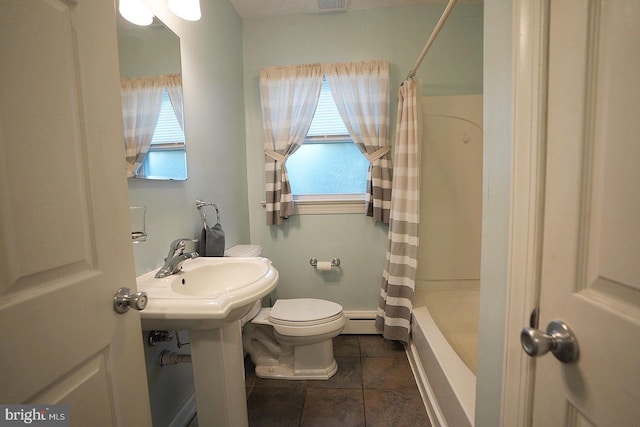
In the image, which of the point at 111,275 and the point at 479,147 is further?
the point at 479,147

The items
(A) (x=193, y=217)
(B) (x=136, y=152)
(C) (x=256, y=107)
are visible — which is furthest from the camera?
(C) (x=256, y=107)

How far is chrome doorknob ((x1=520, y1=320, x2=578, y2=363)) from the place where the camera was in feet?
1.40

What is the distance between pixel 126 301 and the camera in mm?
605

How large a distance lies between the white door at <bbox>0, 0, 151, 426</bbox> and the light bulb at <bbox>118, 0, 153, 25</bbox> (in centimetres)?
49

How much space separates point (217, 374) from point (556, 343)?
1041 millimetres

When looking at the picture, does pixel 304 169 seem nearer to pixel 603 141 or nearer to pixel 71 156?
pixel 71 156

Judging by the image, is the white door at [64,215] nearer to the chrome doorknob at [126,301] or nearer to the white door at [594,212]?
the chrome doorknob at [126,301]

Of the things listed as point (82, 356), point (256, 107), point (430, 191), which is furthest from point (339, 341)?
point (256, 107)

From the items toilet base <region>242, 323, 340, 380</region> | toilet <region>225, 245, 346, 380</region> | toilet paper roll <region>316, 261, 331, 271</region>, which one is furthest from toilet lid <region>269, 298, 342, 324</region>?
toilet paper roll <region>316, 261, 331, 271</region>

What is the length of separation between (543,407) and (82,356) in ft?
3.21

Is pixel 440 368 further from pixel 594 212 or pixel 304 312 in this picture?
pixel 594 212

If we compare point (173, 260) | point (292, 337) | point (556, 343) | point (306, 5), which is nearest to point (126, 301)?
point (173, 260)

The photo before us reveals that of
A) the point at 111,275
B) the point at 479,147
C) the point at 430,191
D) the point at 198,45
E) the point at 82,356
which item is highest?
the point at 198,45

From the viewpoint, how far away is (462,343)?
1.60 meters
